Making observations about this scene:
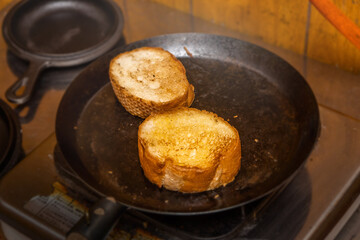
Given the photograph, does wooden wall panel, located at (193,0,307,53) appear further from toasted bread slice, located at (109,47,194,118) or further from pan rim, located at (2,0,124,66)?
toasted bread slice, located at (109,47,194,118)

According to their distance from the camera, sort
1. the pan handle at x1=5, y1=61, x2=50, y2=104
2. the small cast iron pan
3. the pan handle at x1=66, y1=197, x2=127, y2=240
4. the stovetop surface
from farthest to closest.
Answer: the pan handle at x1=5, y1=61, x2=50, y2=104 → the small cast iron pan → the stovetop surface → the pan handle at x1=66, y1=197, x2=127, y2=240

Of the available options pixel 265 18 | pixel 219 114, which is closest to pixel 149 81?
pixel 219 114

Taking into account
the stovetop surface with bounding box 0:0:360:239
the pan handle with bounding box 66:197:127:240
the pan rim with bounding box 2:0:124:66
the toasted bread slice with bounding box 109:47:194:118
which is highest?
the toasted bread slice with bounding box 109:47:194:118

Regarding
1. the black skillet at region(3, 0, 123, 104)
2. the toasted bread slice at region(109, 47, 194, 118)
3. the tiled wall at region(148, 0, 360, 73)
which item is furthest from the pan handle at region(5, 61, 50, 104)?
the tiled wall at region(148, 0, 360, 73)

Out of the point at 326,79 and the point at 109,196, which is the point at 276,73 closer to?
the point at 326,79

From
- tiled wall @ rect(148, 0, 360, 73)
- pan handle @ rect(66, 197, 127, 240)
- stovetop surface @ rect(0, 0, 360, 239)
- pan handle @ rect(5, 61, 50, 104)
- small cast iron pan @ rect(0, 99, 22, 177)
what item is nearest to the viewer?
pan handle @ rect(66, 197, 127, 240)

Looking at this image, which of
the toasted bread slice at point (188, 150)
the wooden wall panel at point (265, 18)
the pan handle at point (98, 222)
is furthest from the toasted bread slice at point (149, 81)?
the wooden wall panel at point (265, 18)

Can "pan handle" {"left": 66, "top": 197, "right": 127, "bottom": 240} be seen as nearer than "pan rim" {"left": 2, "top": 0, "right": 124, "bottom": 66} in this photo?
Yes
